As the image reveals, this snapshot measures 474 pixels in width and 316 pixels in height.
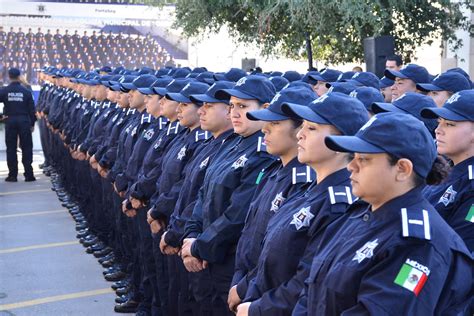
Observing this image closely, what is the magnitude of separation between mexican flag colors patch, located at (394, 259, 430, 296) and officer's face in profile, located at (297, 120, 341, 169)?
3.11ft

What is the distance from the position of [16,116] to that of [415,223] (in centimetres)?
1326

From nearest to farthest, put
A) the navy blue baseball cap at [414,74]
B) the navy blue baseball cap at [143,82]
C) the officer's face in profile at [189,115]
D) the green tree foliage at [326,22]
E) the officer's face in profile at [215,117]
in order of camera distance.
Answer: the officer's face in profile at [215,117], the officer's face in profile at [189,115], the navy blue baseball cap at [414,74], the navy blue baseball cap at [143,82], the green tree foliage at [326,22]

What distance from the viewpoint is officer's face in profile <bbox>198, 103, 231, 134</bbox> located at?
18.4ft

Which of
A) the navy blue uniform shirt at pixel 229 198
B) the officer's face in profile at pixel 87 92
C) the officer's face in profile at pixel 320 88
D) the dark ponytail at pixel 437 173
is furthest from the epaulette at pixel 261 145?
the officer's face in profile at pixel 87 92

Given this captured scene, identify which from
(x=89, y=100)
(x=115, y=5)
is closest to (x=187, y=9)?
(x=89, y=100)

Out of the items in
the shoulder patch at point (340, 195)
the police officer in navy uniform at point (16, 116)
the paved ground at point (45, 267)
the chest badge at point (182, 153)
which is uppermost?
the shoulder patch at point (340, 195)

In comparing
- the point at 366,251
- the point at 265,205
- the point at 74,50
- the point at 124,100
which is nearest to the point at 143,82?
the point at 124,100

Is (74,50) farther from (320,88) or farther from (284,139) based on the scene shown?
(284,139)

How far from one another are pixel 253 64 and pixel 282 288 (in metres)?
12.2

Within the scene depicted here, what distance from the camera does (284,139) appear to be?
4203mm

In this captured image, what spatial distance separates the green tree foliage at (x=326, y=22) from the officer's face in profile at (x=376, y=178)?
8684 millimetres

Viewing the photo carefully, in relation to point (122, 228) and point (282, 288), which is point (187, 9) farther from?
point (282, 288)

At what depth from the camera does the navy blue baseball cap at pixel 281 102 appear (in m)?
4.18

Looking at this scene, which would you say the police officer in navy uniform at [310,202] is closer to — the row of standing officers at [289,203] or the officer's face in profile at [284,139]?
the row of standing officers at [289,203]
